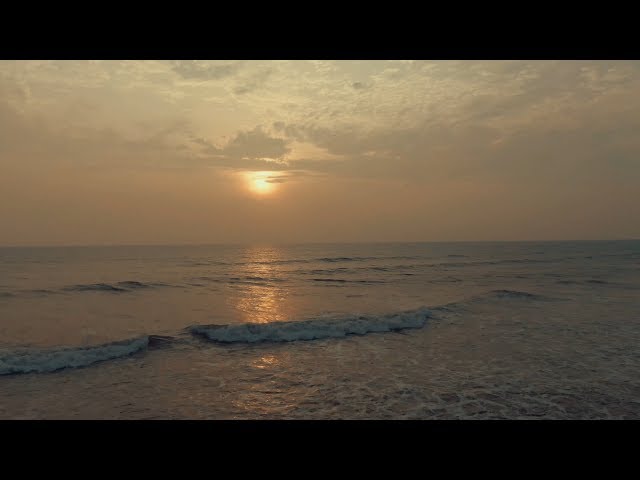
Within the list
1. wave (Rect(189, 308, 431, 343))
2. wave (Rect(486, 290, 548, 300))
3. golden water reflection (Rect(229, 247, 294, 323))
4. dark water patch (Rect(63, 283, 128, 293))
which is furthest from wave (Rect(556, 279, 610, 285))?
dark water patch (Rect(63, 283, 128, 293))

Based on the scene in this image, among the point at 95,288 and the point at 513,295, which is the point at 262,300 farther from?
the point at 513,295

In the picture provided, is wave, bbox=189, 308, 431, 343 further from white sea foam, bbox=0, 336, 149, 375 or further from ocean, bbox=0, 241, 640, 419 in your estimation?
white sea foam, bbox=0, 336, 149, 375

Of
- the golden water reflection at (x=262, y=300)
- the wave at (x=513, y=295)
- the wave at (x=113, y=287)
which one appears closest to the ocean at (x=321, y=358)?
the golden water reflection at (x=262, y=300)

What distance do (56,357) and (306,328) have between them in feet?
26.6

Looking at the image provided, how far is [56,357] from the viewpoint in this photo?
1102 cm

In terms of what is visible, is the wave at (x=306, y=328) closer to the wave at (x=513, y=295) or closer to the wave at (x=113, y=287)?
the wave at (x=513, y=295)

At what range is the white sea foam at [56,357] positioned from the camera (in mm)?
10470

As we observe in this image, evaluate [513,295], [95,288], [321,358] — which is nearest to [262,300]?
[321,358]

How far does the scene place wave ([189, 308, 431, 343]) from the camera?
14234 millimetres

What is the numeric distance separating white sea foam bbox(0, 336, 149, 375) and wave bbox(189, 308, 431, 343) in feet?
9.98

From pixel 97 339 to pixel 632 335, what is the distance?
18.9 m
